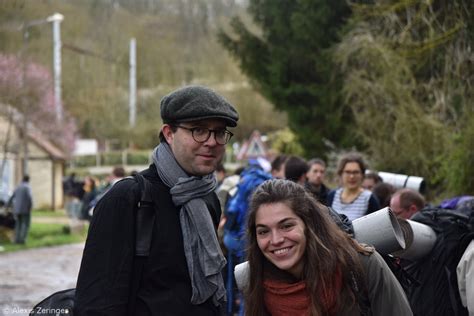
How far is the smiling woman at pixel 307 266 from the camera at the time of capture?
10.0ft

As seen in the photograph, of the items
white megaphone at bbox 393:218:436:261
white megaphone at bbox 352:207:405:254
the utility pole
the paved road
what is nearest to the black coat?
white megaphone at bbox 352:207:405:254

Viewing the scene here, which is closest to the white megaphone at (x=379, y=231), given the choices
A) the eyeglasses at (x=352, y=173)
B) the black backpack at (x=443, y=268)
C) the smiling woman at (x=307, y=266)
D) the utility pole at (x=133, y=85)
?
the smiling woman at (x=307, y=266)

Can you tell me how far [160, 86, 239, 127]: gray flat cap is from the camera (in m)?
3.21

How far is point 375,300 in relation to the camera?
3.09 meters

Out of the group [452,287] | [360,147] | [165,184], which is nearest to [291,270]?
[165,184]

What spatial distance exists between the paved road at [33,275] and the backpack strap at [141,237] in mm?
7457

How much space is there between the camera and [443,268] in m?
4.31

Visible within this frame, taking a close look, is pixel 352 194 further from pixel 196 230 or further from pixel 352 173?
pixel 196 230

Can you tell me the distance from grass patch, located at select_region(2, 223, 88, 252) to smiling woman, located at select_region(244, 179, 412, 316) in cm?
→ 1663

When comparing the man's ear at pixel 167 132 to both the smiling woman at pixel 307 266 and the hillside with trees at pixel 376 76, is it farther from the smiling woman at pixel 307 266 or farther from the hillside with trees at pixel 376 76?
the hillside with trees at pixel 376 76

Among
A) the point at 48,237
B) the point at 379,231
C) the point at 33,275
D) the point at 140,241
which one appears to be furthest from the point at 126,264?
the point at 48,237

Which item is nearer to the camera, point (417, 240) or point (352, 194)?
point (417, 240)

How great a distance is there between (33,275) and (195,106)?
40.4ft

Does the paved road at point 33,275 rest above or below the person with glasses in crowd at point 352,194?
below
